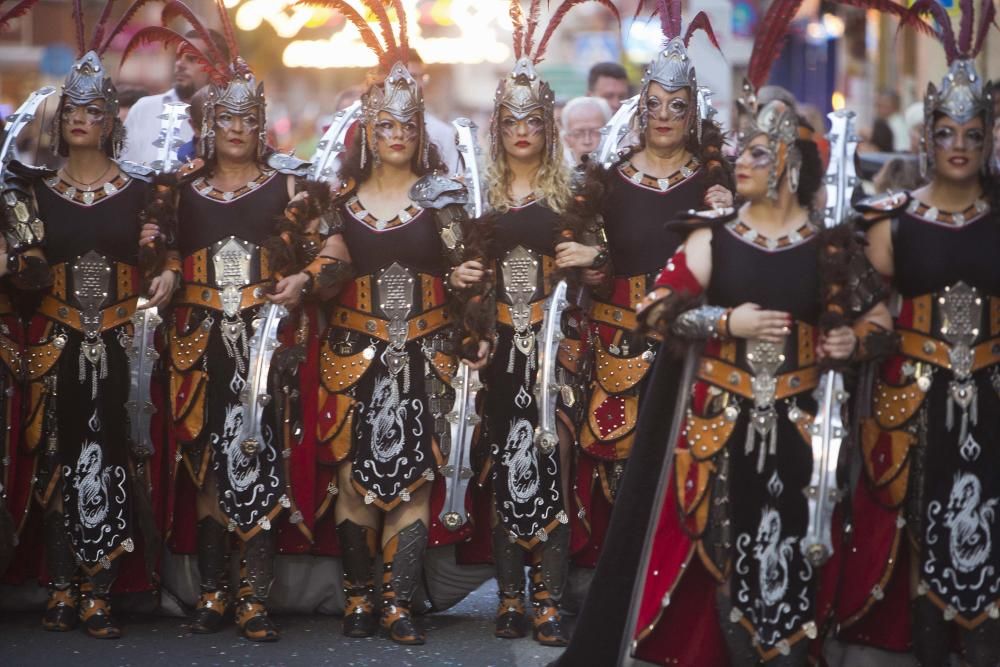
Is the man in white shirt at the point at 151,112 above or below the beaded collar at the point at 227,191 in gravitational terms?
above

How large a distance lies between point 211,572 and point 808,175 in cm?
285

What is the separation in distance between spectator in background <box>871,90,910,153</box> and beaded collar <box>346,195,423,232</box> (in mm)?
7427

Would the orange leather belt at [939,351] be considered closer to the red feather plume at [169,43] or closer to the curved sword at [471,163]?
the curved sword at [471,163]

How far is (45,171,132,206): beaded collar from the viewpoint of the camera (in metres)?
6.54

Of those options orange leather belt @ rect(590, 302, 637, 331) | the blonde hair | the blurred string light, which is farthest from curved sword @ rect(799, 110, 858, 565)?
the blurred string light

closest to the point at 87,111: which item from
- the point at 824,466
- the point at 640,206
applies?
the point at 640,206

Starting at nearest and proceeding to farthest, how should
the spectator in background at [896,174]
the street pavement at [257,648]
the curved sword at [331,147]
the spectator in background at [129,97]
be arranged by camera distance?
the street pavement at [257,648]
the curved sword at [331,147]
the spectator in background at [129,97]
the spectator in background at [896,174]

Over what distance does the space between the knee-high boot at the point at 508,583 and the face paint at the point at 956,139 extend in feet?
Result: 7.33

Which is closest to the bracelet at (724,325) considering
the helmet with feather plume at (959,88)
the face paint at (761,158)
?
the face paint at (761,158)

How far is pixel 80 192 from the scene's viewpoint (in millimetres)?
6551

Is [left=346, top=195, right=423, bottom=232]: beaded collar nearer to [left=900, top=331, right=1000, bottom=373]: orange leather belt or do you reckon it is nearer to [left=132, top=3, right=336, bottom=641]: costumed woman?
[left=132, top=3, right=336, bottom=641]: costumed woman

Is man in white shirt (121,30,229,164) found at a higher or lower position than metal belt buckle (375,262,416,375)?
higher

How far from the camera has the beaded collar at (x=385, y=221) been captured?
6496 millimetres

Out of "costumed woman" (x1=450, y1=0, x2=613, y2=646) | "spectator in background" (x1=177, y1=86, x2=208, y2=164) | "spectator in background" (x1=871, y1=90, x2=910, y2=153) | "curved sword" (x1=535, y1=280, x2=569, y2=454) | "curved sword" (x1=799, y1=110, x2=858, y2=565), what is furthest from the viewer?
"spectator in background" (x1=871, y1=90, x2=910, y2=153)
